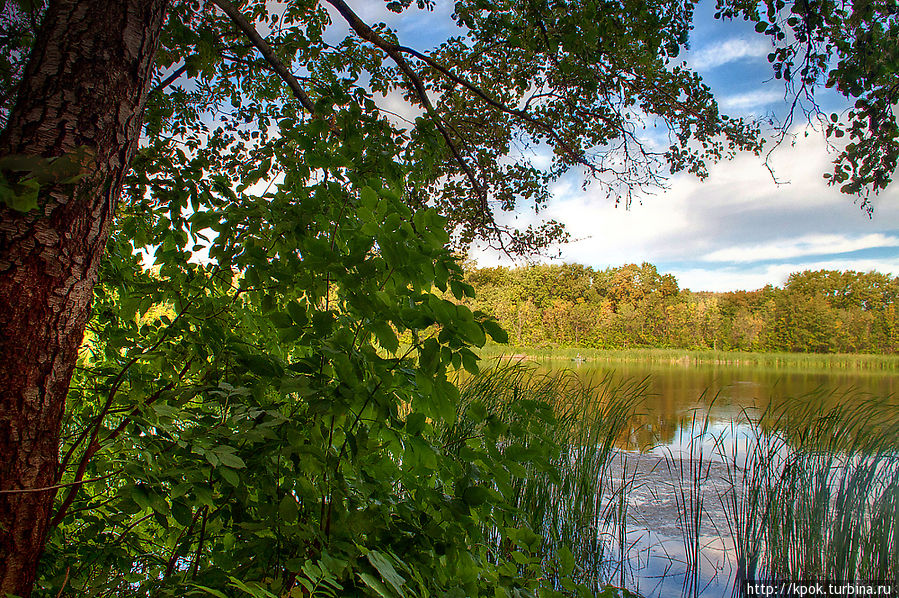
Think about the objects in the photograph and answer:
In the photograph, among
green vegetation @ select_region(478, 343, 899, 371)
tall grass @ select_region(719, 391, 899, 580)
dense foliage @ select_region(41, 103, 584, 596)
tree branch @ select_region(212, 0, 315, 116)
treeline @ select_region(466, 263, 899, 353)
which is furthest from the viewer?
treeline @ select_region(466, 263, 899, 353)

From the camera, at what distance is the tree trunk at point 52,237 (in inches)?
31.2

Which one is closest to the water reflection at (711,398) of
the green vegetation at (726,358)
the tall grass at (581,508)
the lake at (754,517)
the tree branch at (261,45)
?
the lake at (754,517)

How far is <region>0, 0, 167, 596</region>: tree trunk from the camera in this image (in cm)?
79

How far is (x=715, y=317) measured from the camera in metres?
25.1

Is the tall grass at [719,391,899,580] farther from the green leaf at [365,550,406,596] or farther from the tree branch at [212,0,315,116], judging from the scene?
the tree branch at [212,0,315,116]

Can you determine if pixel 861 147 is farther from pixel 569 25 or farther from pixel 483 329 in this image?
pixel 483 329

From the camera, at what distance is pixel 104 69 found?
897 mm

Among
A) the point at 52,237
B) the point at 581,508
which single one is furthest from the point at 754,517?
the point at 52,237

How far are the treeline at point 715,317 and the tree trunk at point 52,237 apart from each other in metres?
19.1

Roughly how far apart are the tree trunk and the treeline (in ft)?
62.6

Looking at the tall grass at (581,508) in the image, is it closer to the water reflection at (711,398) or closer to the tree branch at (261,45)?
the water reflection at (711,398)

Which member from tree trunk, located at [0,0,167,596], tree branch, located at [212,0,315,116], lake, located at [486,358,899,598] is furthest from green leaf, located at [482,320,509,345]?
lake, located at [486,358,899,598]

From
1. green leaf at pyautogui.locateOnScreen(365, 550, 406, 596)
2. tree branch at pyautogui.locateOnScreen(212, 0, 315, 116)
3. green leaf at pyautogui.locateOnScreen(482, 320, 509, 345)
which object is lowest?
green leaf at pyautogui.locateOnScreen(365, 550, 406, 596)

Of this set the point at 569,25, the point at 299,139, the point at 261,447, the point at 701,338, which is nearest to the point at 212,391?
the point at 261,447
